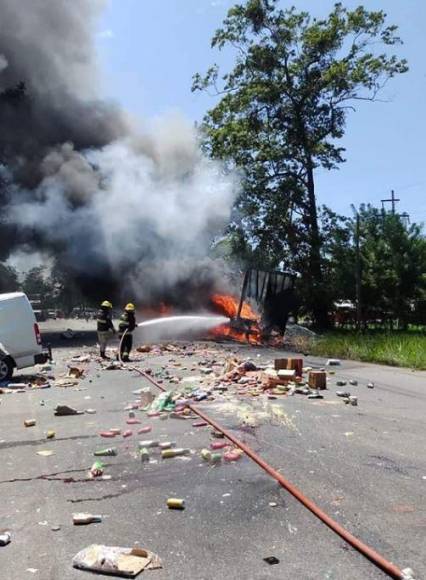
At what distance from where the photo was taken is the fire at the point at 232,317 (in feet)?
68.4

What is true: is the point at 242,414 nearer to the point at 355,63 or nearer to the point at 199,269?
the point at 199,269

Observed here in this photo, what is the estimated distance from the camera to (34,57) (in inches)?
1007

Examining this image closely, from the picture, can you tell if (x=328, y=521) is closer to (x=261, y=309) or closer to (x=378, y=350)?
(x=378, y=350)

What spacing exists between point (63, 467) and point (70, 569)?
2057mm

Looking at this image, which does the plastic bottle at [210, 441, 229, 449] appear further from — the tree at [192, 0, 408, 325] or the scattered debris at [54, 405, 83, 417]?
the tree at [192, 0, 408, 325]

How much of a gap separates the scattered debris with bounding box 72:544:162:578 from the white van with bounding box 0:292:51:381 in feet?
29.4

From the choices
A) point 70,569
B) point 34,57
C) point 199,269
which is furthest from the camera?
point 34,57

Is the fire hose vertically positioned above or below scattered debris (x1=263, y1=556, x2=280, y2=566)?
above

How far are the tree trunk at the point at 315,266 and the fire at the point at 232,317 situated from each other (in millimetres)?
5932

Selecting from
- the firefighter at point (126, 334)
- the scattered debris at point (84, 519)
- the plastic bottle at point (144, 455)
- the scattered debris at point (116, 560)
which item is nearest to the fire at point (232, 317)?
the firefighter at point (126, 334)

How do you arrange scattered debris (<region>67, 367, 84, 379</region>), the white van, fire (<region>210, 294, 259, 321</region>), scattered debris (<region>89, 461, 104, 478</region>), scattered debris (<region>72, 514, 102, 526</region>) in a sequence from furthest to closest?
fire (<region>210, 294, 259, 321</region>)
scattered debris (<region>67, 367, 84, 379</region>)
the white van
scattered debris (<region>89, 461, 104, 478</region>)
scattered debris (<region>72, 514, 102, 526</region>)

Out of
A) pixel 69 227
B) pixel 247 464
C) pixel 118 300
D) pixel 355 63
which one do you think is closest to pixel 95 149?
pixel 69 227

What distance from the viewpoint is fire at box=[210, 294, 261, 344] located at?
2086cm

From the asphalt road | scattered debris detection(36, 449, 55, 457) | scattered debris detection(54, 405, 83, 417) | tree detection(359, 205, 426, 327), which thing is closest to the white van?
scattered debris detection(54, 405, 83, 417)
